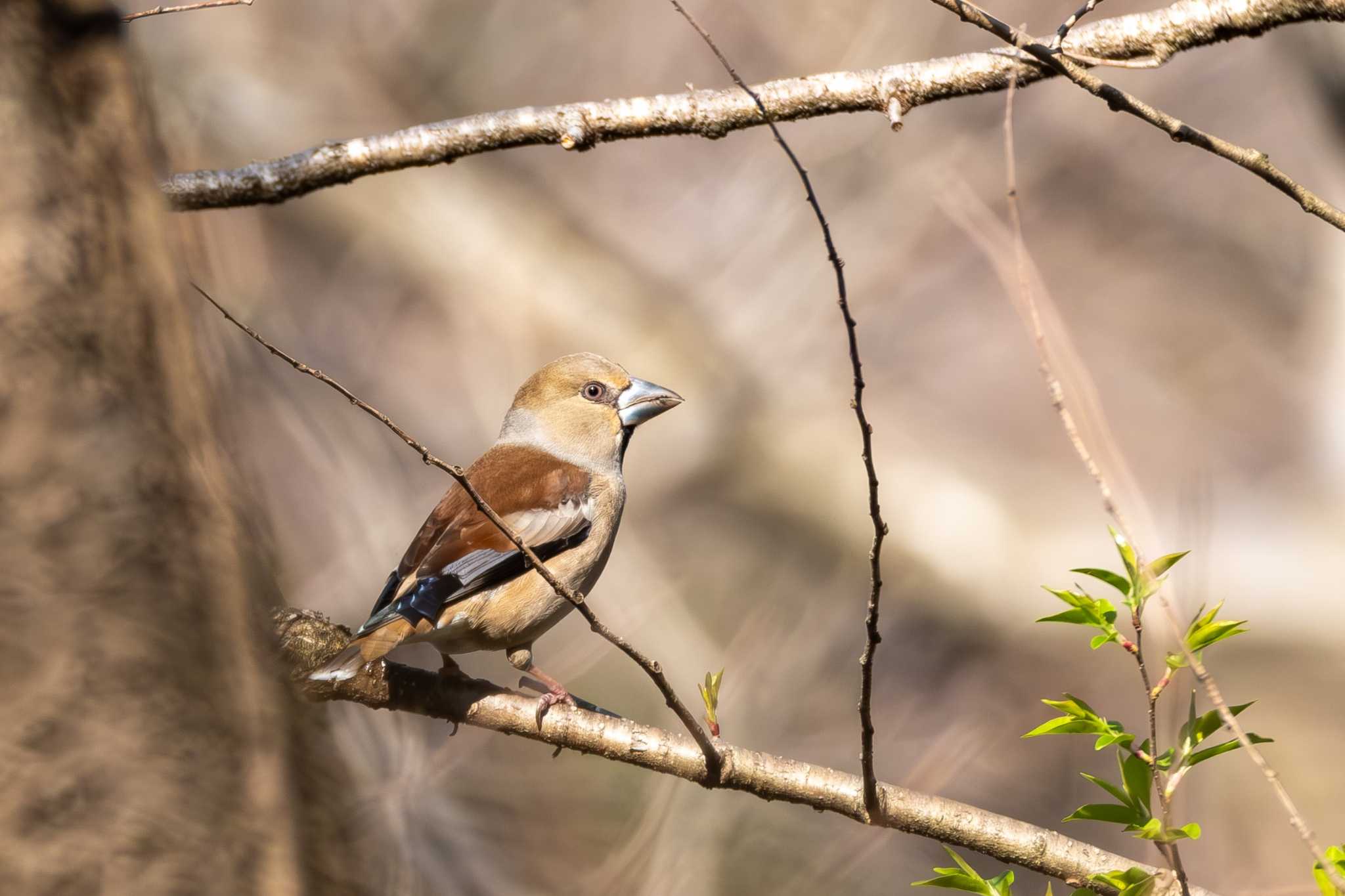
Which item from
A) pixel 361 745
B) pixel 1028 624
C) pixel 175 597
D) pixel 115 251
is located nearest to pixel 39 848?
pixel 175 597

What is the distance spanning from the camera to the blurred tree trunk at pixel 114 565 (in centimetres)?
120

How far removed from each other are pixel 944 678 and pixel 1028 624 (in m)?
0.84

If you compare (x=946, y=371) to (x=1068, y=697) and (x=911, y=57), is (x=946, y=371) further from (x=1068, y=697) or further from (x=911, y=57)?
(x=1068, y=697)

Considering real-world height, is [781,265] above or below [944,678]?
above

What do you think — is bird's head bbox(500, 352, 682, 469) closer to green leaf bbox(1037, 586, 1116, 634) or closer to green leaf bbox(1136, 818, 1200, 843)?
green leaf bbox(1037, 586, 1116, 634)

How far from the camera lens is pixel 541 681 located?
12.1 feet

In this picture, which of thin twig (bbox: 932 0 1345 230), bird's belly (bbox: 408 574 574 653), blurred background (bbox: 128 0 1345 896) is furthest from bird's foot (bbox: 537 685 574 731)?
blurred background (bbox: 128 0 1345 896)

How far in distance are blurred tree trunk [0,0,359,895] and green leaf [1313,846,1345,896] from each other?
62.0 inches

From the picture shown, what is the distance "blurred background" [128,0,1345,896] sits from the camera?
30.5ft

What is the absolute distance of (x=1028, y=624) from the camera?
9.68 metres

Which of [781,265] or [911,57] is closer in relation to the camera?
[911,57]

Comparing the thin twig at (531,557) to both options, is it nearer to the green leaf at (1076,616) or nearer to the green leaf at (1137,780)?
the green leaf at (1076,616)

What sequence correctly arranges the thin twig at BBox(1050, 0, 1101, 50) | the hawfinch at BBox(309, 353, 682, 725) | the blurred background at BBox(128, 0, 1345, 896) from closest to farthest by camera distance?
the thin twig at BBox(1050, 0, 1101, 50) < the hawfinch at BBox(309, 353, 682, 725) < the blurred background at BBox(128, 0, 1345, 896)

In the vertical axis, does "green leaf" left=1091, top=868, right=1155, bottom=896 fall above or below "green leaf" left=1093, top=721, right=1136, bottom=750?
below
